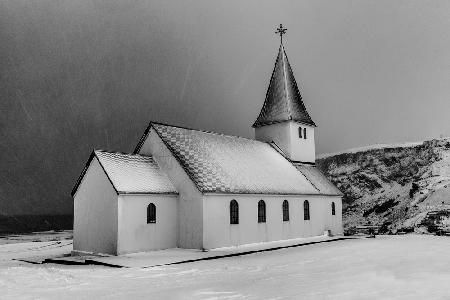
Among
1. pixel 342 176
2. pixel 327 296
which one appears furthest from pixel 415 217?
pixel 342 176

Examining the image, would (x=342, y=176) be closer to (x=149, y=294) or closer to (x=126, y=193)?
(x=126, y=193)

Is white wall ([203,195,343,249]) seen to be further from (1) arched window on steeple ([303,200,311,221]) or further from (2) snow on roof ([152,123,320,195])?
(2) snow on roof ([152,123,320,195])

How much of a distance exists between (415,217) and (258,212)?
64.1 feet

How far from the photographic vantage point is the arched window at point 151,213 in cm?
2425

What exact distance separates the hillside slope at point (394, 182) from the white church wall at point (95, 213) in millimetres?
26765

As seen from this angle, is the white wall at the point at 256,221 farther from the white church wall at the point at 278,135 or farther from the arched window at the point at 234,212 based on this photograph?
the white church wall at the point at 278,135

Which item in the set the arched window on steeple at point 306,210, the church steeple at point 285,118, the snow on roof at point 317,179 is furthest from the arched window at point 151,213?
the church steeple at point 285,118

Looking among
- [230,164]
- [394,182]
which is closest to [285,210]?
[230,164]

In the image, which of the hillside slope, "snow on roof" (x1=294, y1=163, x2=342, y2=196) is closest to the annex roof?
"snow on roof" (x1=294, y1=163, x2=342, y2=196)

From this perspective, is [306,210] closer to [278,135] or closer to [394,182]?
[278,135]

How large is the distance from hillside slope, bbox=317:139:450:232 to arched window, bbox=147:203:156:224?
959 inches

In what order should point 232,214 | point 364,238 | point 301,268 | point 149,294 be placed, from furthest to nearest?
1. point 364,238
2. point 232,214
3. point 301,268
4. point 149,294

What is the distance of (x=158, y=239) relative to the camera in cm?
2458

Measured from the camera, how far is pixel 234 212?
2670 cm
